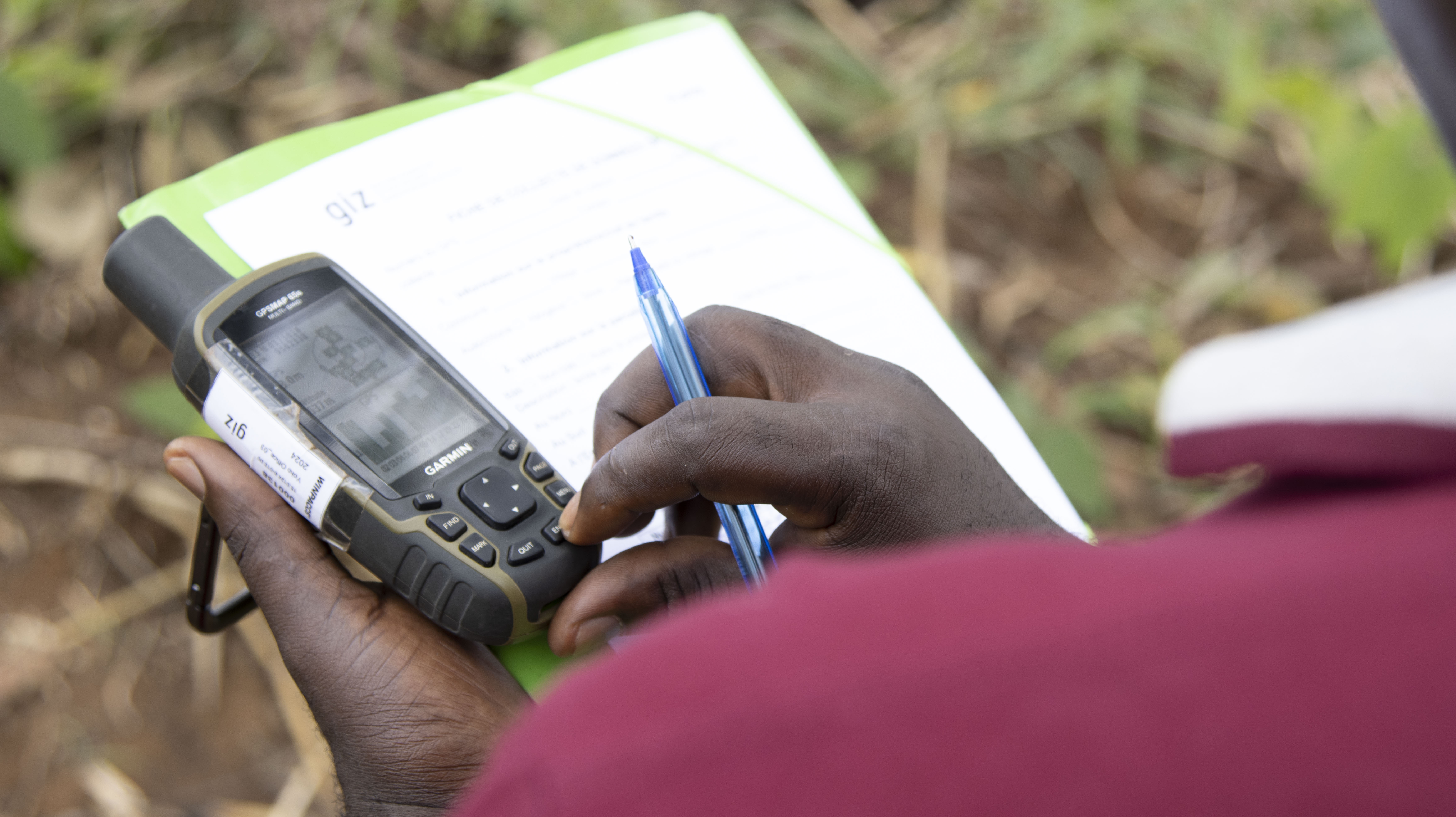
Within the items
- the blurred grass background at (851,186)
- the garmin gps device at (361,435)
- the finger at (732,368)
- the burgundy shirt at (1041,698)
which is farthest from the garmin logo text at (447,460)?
the blurred grass background at (851,186)

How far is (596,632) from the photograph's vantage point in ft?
1.84

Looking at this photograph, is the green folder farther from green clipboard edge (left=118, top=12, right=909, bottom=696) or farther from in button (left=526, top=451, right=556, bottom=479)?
in button (left=526, top=451, right=556, bottom=479)

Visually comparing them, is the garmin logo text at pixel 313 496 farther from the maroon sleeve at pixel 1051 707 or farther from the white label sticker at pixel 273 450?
the maroon sleeve at pixel 1051 707

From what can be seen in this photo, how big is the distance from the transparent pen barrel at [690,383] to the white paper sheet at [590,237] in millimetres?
122

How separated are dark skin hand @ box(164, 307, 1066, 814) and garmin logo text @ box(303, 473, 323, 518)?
34 millimetres

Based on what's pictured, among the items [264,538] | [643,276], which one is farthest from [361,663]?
[643,276]

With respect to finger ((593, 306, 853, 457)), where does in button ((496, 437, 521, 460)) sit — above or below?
below

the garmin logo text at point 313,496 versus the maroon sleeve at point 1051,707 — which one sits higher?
the maroon sleeve at point 1051,707

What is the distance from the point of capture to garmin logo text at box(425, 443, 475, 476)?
60 centimetres

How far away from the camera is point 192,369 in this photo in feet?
1.95

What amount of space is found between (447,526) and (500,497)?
0.04 meters

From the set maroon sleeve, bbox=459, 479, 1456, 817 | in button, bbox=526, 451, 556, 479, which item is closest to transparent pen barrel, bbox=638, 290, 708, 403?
in button, bbox=526, 451, 556, 479

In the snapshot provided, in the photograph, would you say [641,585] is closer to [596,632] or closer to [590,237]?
[596,632]

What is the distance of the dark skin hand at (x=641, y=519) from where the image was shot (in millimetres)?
500
